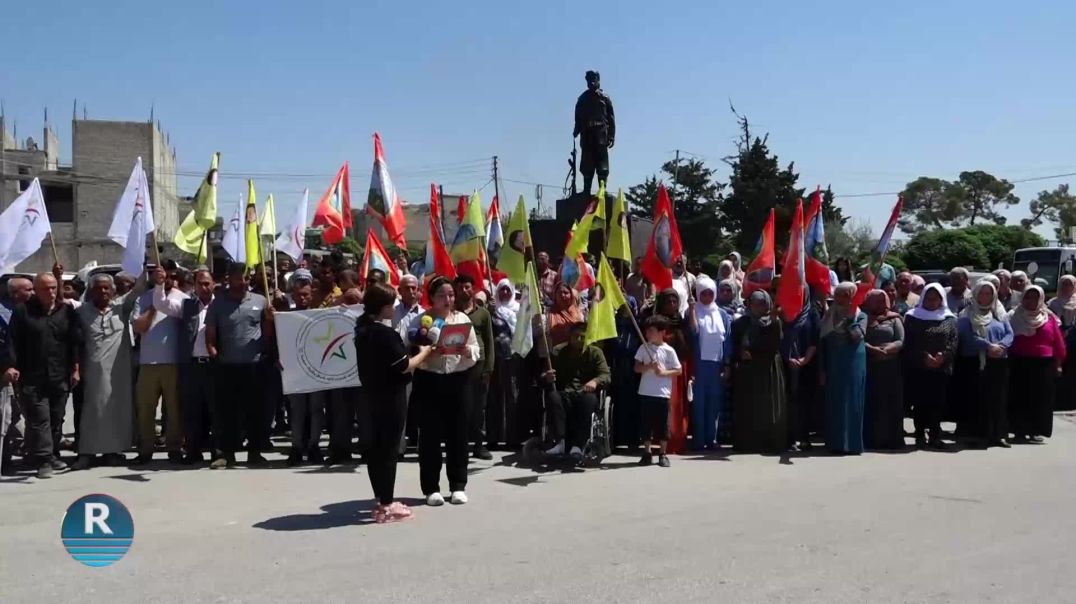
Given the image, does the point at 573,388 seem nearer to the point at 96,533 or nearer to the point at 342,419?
the point at 342,419

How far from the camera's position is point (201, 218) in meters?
10.8

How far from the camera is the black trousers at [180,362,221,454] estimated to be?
9336 mm

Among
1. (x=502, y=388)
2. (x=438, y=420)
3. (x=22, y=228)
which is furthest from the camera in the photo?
(x=502, y=388)

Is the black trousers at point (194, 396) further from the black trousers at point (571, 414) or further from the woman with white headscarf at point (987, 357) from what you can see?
the woman with white headscarf at point (987, 357)

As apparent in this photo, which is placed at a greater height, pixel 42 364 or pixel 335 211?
pixel 335 211

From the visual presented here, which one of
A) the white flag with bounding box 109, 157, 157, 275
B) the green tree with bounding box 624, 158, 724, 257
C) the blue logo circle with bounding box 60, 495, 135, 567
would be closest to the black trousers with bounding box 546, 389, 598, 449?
the blue logo circle with bounding box 60, 495, 135, 567

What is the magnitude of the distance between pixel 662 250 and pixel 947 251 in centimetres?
3663

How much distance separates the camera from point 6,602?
16.8 ft

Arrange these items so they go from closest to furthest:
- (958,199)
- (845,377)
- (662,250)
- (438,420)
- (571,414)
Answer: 1. (438,420)
2. (571,414)
3. (845,377)
4. (662,250)
5. (958,199)

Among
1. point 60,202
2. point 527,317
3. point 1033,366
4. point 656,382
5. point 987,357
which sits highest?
point 60,202

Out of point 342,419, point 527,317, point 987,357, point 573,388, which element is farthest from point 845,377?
point 342,419

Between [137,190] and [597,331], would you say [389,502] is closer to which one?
[597,331]

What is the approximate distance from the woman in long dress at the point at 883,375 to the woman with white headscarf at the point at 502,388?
357 cm

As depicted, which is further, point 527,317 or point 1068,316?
point 1068,316
